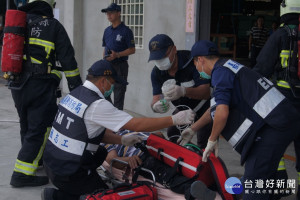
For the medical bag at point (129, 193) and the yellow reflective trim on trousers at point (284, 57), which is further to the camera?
the yellow reflective trim on trousers at point (284, 57)

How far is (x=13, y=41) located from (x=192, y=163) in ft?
6.93

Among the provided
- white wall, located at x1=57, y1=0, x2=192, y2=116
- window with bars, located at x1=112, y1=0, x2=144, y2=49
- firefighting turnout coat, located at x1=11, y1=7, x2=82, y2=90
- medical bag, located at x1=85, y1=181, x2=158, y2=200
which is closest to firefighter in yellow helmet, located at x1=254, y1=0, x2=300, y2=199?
medical bag, located at x1=85, y1=181, x2=158, y2=200

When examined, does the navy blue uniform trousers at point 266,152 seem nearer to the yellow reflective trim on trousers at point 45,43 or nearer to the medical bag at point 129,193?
the medical bag at point 129,193

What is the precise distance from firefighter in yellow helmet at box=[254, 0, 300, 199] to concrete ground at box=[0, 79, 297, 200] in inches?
39.2

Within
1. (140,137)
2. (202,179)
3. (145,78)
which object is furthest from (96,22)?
(202,179)

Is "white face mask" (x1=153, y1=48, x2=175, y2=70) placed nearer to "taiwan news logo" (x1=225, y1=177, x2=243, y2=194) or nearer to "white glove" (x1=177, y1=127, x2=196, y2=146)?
"white glove" (x1=177, y1=127, x2=196, y2=146)

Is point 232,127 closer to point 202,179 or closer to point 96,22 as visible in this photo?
point 202,179

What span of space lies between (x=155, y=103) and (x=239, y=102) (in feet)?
4.34

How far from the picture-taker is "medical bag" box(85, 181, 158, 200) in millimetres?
3602

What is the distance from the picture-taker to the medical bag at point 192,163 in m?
3.73

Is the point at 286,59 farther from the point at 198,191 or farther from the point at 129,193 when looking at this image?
the point at 129,193

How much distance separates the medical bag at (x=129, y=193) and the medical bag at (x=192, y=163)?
0.29m

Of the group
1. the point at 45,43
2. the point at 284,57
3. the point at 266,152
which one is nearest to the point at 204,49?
the point at 266,152

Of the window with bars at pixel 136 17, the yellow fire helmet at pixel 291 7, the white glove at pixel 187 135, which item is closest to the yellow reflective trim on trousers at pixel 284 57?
the yellow fire helmet at pixel 291 7
